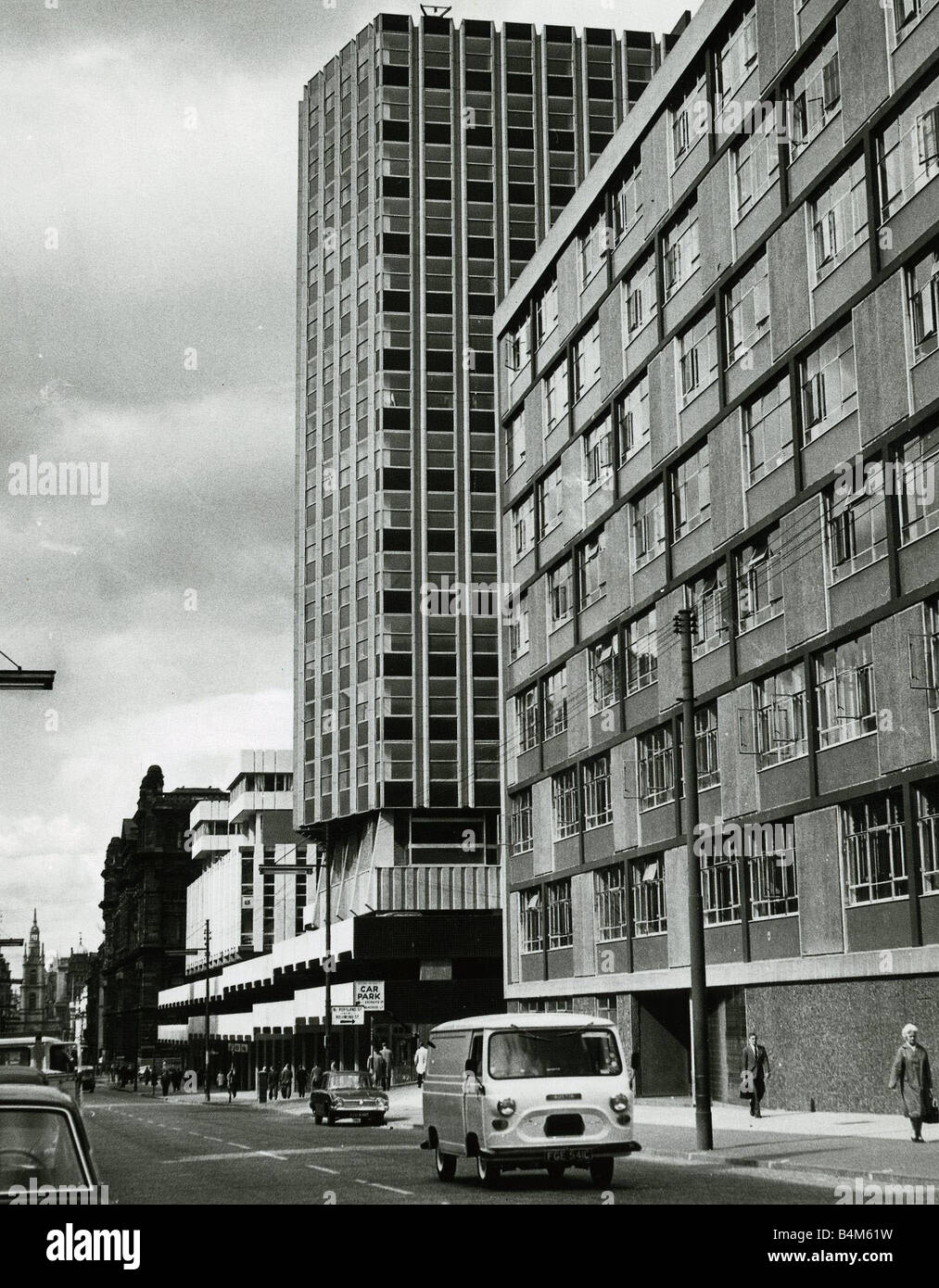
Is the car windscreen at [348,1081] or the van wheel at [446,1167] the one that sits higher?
the van wheel at [446,1167]

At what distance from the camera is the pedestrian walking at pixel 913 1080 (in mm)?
22797

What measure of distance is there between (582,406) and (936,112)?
22545 mm

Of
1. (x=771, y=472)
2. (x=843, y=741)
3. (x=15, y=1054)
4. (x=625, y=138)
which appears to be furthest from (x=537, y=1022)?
(x=625, y=138)

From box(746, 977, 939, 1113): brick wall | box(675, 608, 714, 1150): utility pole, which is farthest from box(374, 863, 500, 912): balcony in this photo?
box(675, 608, 714, 1150): utility pole

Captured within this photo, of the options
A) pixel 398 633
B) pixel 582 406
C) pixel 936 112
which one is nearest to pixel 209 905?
pixel 398 633

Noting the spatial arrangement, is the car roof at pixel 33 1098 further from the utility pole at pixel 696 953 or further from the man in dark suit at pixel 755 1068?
the man in dark suit at pixel 755 1068

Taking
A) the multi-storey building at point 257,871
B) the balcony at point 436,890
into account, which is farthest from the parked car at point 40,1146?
the multi-storey building at point 257,871

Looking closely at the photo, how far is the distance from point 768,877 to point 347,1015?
23.6 metres

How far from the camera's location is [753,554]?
38.8 meters

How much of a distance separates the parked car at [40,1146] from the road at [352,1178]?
7831 millimetres

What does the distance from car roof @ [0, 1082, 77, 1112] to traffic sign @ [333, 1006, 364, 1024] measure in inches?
1868

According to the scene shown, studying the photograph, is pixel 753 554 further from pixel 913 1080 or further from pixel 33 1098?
pixel 33 1098

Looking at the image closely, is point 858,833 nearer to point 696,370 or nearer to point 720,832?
point 720,832
